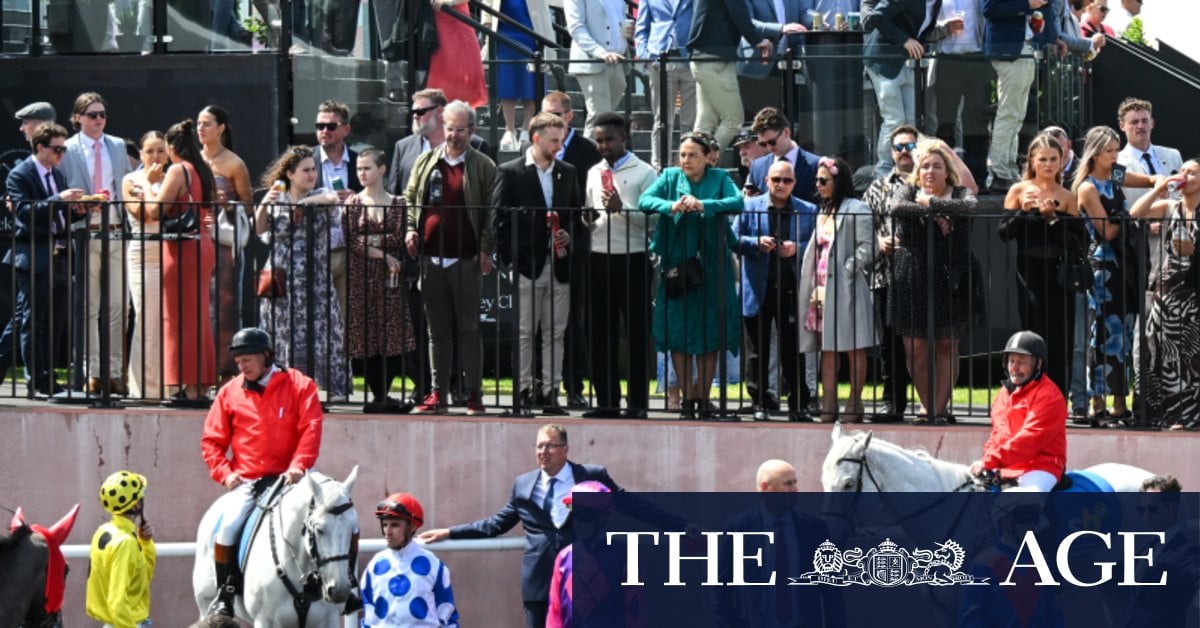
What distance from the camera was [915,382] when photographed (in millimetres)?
15953

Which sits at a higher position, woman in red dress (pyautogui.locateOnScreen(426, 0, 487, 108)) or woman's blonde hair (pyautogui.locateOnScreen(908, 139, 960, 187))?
woman in red dress (pyautogui.locateOnScreen(426, 0, 487, 108))

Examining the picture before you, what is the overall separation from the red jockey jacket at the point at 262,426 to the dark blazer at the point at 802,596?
8.72ft

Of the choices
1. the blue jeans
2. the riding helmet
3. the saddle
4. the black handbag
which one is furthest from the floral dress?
the saddle

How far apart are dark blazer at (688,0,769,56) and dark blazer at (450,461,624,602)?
509 centimetres

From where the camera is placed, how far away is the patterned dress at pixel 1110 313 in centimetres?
1594

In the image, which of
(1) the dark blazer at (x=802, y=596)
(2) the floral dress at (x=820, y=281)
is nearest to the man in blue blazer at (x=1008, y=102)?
(2) the floral dress at (x=820, y=281)

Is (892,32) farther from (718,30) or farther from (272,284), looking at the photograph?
(272,284)

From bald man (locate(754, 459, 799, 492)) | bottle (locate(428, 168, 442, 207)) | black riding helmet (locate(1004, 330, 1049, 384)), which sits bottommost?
bald man (locate(754, 459, 799, 492))

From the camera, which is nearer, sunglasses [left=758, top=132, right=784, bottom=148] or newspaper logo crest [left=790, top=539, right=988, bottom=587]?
newspaper logo crest [left=790, top=539, right=988, bottom=587]

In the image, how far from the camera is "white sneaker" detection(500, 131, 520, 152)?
786 inches

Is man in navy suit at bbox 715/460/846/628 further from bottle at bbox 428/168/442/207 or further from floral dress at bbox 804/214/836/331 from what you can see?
bottle at bbox 428/168/442/207

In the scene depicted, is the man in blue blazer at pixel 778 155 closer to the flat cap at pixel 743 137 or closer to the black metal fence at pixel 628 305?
the flat cap at pixel 743 137

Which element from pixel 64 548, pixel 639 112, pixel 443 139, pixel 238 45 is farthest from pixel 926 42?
pixel 64 548

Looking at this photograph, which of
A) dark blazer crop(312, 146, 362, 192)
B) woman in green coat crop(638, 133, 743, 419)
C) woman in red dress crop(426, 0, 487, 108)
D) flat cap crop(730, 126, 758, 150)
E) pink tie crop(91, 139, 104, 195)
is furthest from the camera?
woman in red dress crop(426, 0, 487, 108)
